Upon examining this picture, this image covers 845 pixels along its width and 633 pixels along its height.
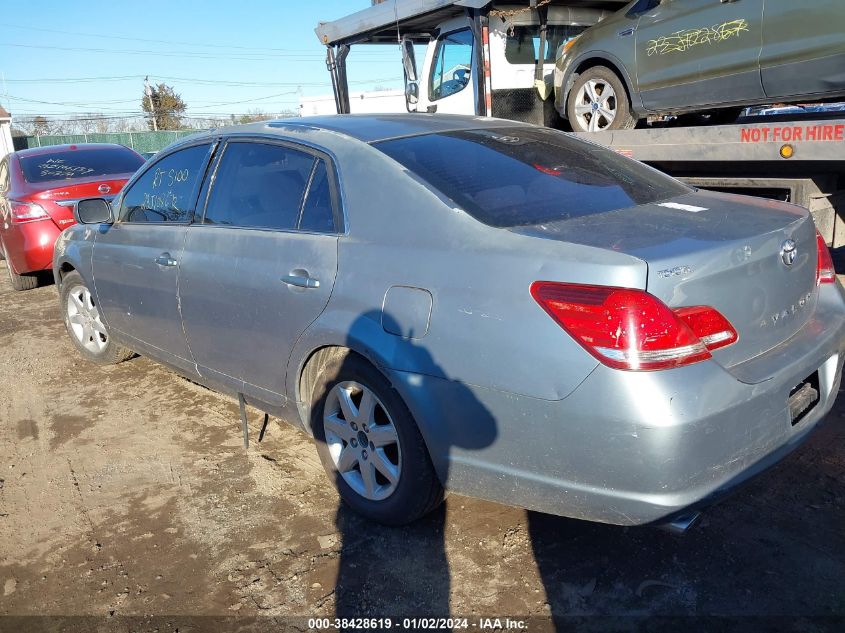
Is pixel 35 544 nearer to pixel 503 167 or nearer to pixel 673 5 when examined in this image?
pixel 503 167

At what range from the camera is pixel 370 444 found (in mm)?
2990

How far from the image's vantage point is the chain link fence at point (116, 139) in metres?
33.9

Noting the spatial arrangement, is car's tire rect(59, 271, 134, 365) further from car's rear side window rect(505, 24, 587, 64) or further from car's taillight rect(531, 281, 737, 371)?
car's rear side window rect(505, 24, 587, 64)

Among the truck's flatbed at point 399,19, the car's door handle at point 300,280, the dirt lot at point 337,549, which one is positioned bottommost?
the dirt lot at point 337,549

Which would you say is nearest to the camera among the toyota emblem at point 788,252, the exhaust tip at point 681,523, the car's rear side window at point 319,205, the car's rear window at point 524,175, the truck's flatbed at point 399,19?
the exhaust tip at point 681,523

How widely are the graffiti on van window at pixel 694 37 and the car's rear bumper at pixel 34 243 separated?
591cm

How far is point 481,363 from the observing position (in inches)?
95.2

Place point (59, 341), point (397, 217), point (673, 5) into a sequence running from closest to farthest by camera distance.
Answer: point (397, 217) → point (673, 5) → point (59, 341)

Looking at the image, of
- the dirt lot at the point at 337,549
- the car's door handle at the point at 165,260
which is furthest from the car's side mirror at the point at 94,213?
the dirt lot at the point at 337,549

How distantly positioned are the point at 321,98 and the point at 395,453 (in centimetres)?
2366

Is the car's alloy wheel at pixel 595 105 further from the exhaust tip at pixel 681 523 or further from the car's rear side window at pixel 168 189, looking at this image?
the exhaust tip at pixel 681 523

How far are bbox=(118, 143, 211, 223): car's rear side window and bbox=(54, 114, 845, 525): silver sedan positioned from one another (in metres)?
0.04

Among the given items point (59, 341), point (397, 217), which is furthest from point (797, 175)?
point (59, 341)

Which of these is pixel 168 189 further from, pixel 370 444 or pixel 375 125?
pixel 370 444
